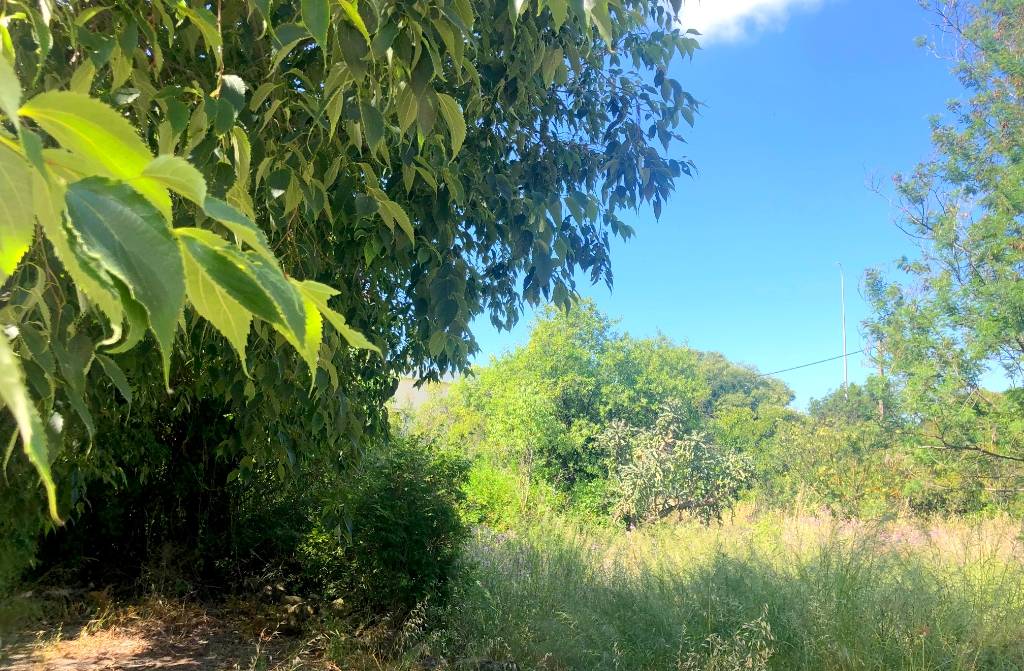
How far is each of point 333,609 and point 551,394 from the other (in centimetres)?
938

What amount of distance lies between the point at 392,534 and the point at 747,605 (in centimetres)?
240

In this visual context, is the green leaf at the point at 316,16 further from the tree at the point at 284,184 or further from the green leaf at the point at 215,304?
the green leaf at the point at 215,304

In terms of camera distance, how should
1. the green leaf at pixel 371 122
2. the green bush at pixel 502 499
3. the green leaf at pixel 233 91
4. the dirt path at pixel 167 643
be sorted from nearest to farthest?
the green leaf at pixel 233 91 < the green leaf at pixel 371 122 < the dirt path at pixel 167 643 < the green bush at pixel 502 499

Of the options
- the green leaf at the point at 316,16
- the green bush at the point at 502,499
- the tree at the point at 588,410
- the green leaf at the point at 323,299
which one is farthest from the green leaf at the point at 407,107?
the tree at the point at 588,410

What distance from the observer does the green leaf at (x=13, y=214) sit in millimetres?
355

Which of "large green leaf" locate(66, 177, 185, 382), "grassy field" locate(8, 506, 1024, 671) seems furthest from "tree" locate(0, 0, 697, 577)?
"grassy field" locate(8, 506, 1024, 671)

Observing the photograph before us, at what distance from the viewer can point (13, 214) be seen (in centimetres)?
36

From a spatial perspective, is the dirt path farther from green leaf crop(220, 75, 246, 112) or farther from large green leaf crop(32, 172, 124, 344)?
large green leaf crop(32, 172, 124, 344)

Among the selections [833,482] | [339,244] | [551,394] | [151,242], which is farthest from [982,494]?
[151,242]

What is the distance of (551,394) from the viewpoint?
1436cm

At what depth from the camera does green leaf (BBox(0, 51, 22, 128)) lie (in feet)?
0.97

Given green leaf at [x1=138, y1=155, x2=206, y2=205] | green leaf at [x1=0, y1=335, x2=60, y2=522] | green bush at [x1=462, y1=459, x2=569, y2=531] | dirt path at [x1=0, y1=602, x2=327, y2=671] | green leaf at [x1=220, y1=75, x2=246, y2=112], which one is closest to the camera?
green leaf at [x1=0, y1=335, x2=60, y2=522]

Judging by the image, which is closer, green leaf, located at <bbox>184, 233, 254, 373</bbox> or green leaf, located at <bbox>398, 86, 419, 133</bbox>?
green leaf, located at <bbox>184, 233, 254, 373</bbox>

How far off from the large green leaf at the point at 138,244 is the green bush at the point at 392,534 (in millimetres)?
4722
